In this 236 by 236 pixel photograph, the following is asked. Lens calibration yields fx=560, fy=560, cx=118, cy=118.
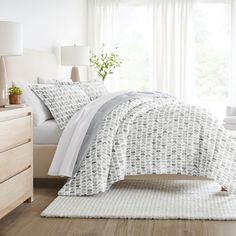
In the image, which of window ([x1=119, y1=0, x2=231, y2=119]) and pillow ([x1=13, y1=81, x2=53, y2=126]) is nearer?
pillow ([x1=13, y1=81, x2=53, y2=126])

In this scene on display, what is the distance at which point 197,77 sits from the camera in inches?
348

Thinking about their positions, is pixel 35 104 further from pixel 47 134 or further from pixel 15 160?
pixel 15 160

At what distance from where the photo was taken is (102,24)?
868cm

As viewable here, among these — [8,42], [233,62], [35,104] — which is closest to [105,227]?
[8,42]

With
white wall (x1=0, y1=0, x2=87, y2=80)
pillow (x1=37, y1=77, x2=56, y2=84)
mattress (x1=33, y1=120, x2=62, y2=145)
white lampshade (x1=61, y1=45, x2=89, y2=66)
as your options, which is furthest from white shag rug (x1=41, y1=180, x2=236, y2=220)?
white lampshade (x1=61, y1=45, x2=89, y2=66)

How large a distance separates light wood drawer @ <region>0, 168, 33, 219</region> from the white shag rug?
0.18 metres

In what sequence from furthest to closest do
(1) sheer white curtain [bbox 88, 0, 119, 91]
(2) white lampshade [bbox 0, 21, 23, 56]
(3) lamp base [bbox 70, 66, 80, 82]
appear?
(1) sheer white curtain [bbox 88, 0, 119, 91] < (3) lamp base [bbox 70, 66, 80, 82] < (2) white lampshade [bbox 0, 21, 23, 56]

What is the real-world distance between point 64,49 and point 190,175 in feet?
10.5

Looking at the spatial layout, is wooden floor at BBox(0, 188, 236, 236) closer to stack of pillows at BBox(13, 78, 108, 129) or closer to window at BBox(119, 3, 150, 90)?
stack of pillows at BBox(13, 78, 108, 129)

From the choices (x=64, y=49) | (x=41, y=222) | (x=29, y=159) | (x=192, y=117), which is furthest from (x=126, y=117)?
(x=64, y=49)

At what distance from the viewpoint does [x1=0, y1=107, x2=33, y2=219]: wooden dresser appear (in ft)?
10.2

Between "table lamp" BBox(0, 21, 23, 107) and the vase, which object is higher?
"table lamp" BBox(0, 21, 23, 107)

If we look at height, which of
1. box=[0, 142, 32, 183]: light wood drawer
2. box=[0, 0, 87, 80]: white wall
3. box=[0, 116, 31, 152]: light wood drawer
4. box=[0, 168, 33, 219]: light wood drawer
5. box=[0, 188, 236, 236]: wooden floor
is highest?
box=[0, 0, 87, 80]: white wall

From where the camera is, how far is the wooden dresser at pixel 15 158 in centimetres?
311
